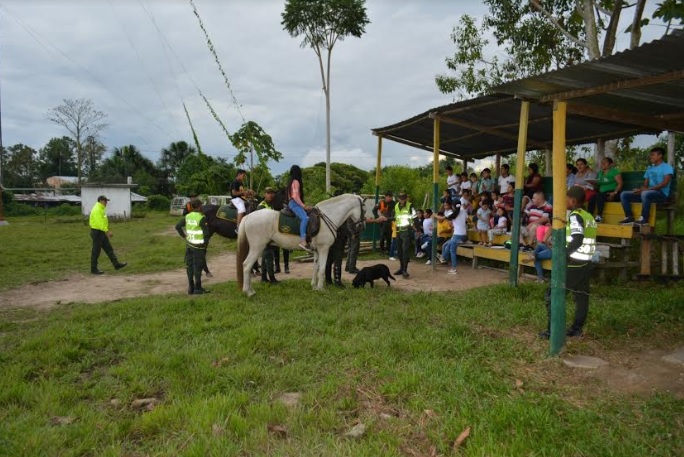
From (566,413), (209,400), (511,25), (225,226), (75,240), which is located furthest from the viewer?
(75,240)

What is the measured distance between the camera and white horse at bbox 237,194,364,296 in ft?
28.0

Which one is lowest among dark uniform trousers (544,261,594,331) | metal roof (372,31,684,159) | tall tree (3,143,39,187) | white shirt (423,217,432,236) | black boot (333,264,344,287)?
black boot (333,264,344,287)

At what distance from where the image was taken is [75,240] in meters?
20.0

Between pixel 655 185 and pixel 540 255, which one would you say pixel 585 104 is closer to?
pixel 540 255

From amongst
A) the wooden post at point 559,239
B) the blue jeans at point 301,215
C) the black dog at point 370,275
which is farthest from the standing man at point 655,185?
the blue jeans at point 301,215

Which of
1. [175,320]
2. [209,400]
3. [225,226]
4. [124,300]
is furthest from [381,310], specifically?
[225,226]

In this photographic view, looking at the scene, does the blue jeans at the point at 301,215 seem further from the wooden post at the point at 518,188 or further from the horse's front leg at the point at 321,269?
the wooden post at the point at 518,188

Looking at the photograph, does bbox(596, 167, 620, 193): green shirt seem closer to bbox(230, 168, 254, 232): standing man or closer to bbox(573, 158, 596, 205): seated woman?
bbox(573, 158, 596, 205): seated woman

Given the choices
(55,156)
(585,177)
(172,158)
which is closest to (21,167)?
(55,156)

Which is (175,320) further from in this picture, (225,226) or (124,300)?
(225,226)

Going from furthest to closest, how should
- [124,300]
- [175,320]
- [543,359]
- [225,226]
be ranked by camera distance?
[225,226] < [124,300] < [175,320] < [543,359]

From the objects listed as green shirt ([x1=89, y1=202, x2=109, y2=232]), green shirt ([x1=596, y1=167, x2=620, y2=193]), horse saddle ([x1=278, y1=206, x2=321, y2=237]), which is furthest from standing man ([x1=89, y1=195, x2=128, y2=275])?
green shirt ([x1=596, y1=167, x2=620, y2=193])

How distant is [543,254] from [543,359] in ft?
12.6

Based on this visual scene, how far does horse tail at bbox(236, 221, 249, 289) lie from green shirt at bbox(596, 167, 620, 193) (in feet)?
24.7
